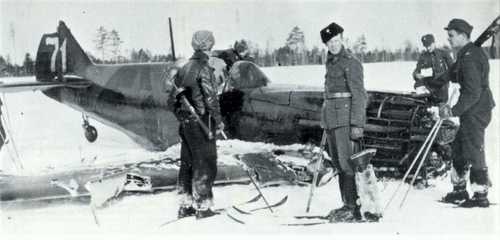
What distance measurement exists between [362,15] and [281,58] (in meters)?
1.47

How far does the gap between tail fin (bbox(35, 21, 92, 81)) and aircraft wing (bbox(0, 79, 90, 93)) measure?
198mm

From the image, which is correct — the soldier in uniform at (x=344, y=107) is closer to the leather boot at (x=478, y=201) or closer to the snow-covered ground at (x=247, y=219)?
the snow-covered ground at (x=247, y=219)

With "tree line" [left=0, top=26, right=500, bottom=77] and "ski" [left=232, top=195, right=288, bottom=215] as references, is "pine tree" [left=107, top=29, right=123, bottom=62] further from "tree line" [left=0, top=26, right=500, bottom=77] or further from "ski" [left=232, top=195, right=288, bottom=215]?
"ski" [left=232, top=195, right=288, bottom=215]

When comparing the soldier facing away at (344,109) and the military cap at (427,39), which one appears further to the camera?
the military cap at (427,39)

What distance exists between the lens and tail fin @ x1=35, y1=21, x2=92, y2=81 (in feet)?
28.6

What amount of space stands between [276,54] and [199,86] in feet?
9.46

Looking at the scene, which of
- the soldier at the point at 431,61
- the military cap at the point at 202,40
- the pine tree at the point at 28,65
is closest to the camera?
the military cap at the point at 202,40

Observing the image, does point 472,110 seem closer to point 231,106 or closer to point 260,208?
point 260,208

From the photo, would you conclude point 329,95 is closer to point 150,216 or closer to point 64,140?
point 150,216

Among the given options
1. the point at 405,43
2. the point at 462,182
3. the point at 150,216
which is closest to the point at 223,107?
the point at 150,216

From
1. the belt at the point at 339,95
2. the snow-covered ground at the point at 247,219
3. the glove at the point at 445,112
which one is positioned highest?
the belt at the point at 339,95

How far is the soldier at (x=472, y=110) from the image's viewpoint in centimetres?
507

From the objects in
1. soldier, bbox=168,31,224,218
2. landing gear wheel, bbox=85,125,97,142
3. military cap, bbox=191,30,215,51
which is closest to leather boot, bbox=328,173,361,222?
soldier, bbox=168,31,224,218

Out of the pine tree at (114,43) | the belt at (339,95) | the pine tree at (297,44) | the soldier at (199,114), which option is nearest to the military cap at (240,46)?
the pine tree at (297,44)
